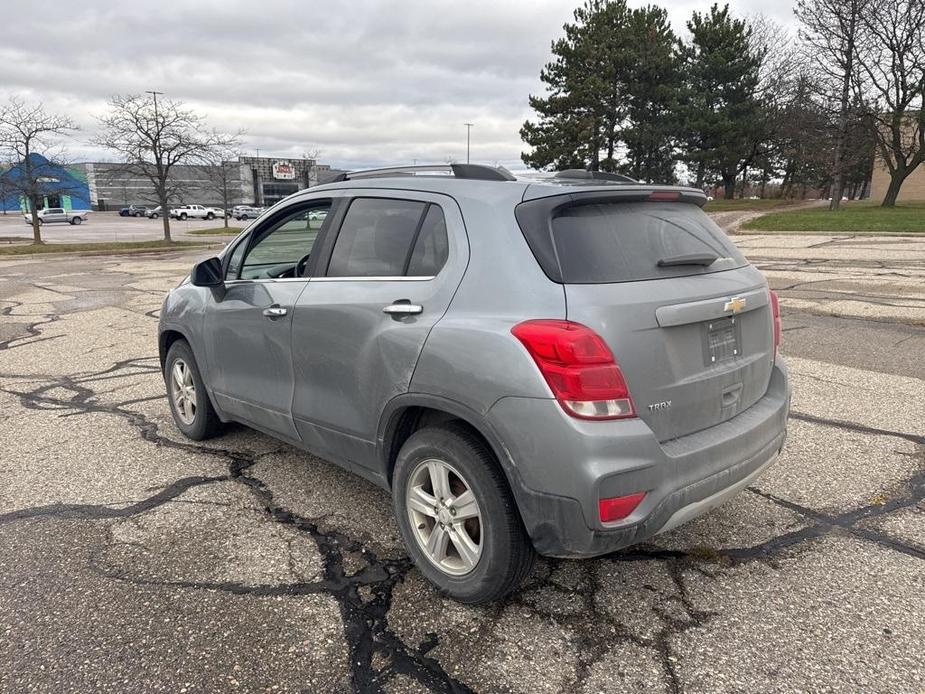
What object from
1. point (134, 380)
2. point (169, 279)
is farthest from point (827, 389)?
point (169, 279)

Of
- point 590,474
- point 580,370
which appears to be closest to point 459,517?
point 590,474

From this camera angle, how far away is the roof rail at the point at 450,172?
9.86ft

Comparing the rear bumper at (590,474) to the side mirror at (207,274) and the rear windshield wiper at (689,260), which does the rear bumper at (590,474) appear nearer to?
the rear windshield wiper at (689,260)

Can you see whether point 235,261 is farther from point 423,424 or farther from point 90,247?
point 90,247

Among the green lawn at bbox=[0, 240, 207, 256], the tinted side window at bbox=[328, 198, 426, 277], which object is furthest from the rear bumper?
the green lawn at bbox=[0, 240, 207, 256]

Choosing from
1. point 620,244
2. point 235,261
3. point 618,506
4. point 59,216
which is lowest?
point 618,506

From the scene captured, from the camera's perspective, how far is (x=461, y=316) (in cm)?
269

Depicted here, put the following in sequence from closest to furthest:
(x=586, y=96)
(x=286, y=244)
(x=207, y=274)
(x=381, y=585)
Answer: (x=381, y=585) < (x=207, y=274) < (x=286, y=244) < (x=586, y=96)

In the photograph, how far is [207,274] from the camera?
13.8ft

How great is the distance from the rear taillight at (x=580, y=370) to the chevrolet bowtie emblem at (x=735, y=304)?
2.29 ft

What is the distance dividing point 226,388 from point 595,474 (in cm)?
263

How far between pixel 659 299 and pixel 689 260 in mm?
355

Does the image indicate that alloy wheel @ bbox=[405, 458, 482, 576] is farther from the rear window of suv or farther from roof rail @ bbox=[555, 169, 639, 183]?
roof rail @ bbox=[555, 169, 639, 183]

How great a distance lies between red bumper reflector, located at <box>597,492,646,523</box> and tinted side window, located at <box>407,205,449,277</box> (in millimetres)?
1169
